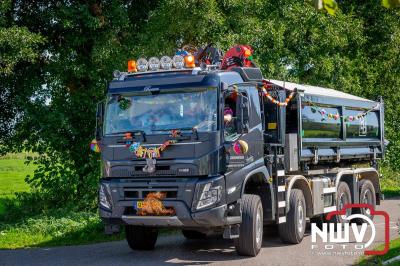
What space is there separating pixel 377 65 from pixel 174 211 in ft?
65.1

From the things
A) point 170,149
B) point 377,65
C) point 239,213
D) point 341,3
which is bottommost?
point 239,213

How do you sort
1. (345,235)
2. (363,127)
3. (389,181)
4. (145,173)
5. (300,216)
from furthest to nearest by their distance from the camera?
(389,181), (363,127), (345,235), (300,216), (145,173)

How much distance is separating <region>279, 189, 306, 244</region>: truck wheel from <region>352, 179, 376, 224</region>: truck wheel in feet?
12.3

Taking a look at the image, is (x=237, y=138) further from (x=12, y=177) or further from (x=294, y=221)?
(x=12, y=177)

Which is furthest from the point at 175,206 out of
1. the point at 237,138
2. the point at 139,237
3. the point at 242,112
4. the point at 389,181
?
the point at 389,181

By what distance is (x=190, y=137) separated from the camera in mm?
9414

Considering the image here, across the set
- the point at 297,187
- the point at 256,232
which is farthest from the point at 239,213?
the point at 297,187

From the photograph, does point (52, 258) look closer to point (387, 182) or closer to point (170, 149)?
point (170, 149)

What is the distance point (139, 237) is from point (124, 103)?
2.71 m

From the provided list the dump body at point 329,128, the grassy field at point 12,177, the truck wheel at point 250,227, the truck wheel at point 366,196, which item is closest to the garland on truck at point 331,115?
the dump body at point 329,128

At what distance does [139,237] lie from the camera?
1145 cm

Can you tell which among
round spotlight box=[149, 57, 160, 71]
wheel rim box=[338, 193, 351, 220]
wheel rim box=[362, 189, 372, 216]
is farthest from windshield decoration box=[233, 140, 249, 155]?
wheel rim box=[362, 189, 372, 216]

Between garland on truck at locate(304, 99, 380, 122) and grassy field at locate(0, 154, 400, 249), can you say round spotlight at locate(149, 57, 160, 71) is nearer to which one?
garland on truck at locate(304, 99, 380, 122)

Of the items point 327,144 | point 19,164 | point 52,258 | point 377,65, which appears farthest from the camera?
point 19,164
